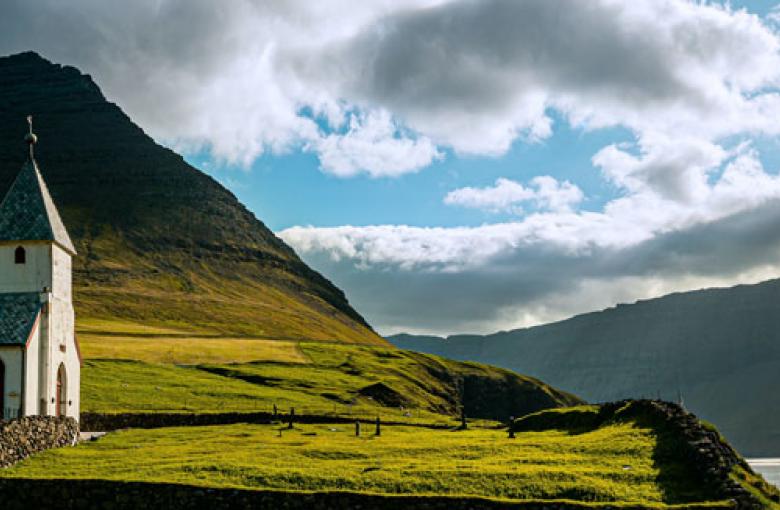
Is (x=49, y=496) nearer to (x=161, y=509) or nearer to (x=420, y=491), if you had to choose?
(x=161, y=509)

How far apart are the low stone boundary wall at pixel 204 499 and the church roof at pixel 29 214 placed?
812 inches

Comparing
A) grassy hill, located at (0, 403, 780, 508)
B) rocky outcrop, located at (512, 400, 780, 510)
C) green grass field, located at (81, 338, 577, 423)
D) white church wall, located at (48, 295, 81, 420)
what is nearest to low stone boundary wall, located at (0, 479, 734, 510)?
grassy hill, located at (0, 403, 780, 508)

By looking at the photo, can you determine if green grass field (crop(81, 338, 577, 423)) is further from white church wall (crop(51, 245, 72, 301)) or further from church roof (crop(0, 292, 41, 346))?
church roof (crop(0, 292, 41, 346))

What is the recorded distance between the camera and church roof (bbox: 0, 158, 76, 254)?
6059 centimetres

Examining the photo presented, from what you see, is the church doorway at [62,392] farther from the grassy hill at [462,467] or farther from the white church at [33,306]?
the grassy hill at [462,467]

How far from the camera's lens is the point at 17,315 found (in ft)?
191

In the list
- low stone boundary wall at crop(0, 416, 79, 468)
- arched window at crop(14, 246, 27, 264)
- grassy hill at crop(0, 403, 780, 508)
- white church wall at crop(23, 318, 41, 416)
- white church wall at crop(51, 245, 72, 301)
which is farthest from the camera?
white church wall at crop(51, 245, 72, 301)

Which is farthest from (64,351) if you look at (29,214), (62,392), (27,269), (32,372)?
(29,214)

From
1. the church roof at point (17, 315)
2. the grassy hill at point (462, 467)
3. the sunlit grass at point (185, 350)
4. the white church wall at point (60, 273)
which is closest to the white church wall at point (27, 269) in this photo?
the white church wall at point (60, 273)

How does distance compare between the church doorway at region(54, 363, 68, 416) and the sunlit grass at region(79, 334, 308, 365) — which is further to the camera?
the sunlit grass at region(79, 334, 308, 365)

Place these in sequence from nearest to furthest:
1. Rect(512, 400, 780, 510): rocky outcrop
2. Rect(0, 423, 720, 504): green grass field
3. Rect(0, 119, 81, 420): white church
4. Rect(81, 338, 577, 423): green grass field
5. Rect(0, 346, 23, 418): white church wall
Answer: Rect(512, 400, 780, 510): rocky outcrop, Rect(0, 423, 720, 504): green grass field, Rect(0, 346, 23, 418): white church wall, Rect(0, 119, 81, 420): white church, Rect(81, 338, 577, 423): green grass field

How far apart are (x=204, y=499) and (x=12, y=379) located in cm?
2140

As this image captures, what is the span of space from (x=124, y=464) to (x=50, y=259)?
18.2 meters

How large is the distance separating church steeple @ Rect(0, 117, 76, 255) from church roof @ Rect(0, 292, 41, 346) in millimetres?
3997
